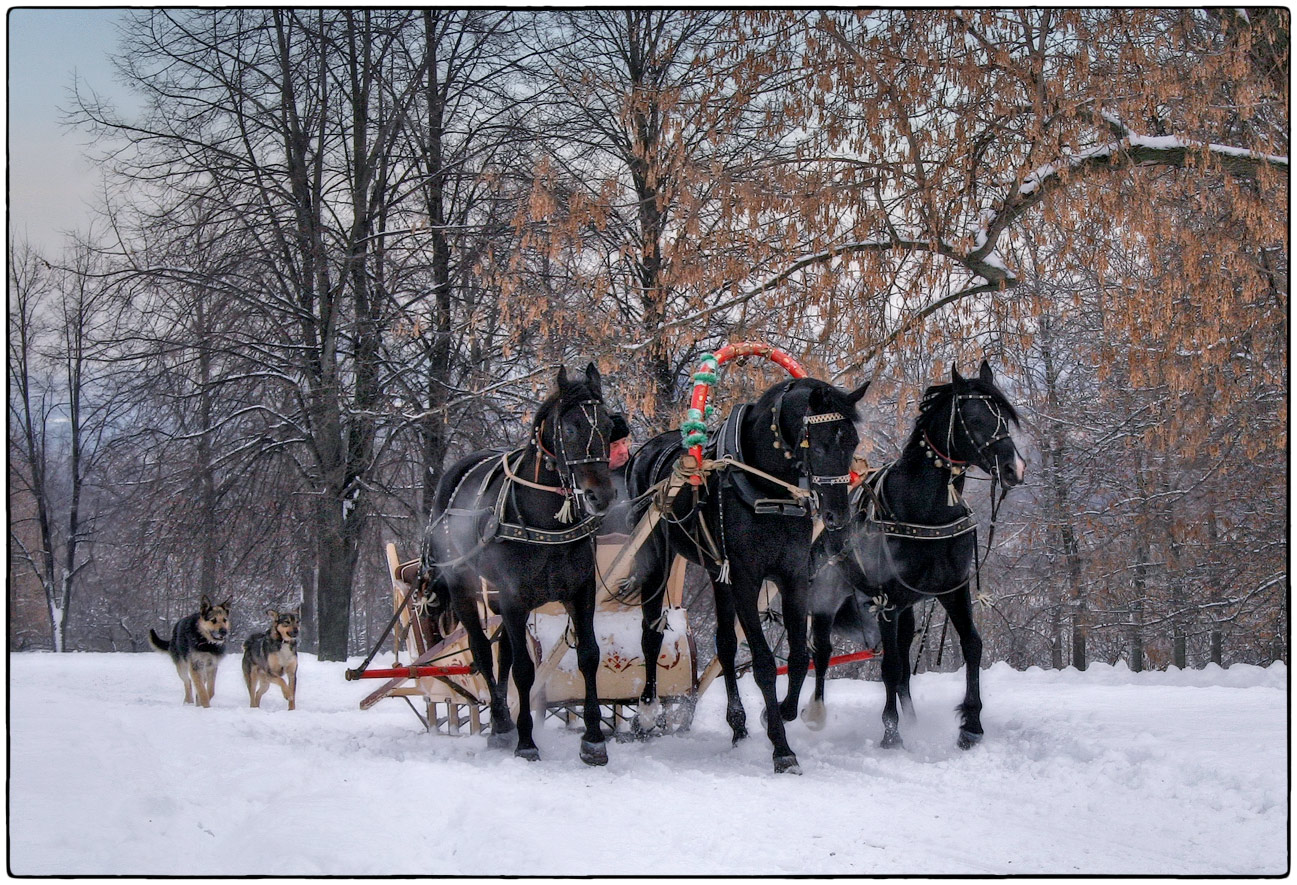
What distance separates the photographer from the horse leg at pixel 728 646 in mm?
7027

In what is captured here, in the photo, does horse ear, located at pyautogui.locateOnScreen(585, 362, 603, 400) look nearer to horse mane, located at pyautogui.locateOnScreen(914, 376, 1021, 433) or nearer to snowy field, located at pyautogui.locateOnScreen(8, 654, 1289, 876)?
horse mane, located at pyautogui.locateOnScreen(914, 376, 1021, 433)

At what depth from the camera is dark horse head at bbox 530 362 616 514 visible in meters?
6.39

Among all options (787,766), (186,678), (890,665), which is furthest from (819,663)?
(186,678)

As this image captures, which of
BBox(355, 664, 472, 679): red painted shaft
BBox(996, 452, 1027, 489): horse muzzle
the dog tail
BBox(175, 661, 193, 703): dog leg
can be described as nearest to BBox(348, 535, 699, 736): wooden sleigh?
BBox(355, 664, 472, 679): red painted shaft

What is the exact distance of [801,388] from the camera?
6.44m

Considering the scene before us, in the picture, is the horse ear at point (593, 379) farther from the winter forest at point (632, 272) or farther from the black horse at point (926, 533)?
the winter forest at point (632, 272)

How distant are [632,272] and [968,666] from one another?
557cm

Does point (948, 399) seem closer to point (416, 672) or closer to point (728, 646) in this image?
point (728, 646)

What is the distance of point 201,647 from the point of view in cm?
1166

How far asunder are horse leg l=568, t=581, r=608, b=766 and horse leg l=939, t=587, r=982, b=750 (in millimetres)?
2193

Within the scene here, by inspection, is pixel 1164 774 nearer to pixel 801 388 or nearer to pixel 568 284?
pixel 801 388

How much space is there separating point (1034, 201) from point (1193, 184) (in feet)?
4.06

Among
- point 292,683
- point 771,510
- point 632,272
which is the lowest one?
point 292,683

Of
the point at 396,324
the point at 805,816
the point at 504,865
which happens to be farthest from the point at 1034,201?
the point at 396,324
